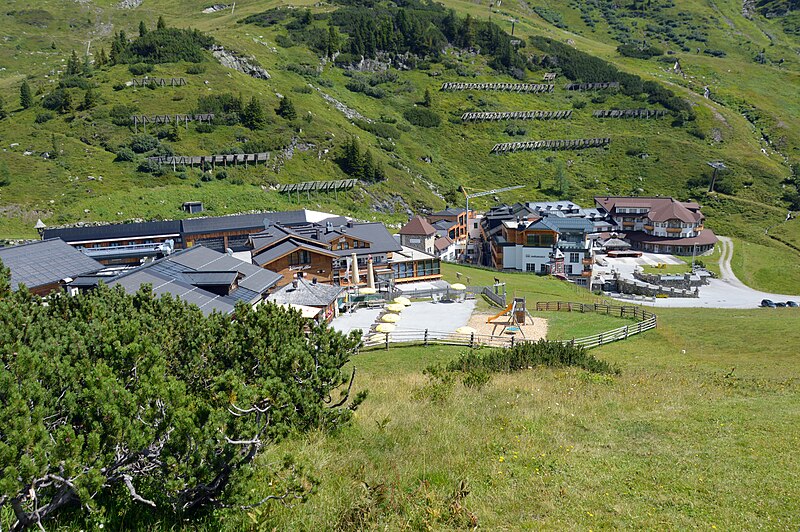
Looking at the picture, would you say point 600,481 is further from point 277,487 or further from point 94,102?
point 94,102

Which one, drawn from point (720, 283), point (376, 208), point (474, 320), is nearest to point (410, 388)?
point (474, 320)

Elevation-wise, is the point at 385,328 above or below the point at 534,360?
below

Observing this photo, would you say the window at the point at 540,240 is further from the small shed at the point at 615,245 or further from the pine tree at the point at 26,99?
the pine tree at the point at 26,99

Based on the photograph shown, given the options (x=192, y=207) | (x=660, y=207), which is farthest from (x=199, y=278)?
(x=660, y=207)

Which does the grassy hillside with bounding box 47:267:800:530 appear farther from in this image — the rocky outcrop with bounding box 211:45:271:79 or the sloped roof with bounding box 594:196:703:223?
the rocky outcrop with bounding box 211:45:271:79

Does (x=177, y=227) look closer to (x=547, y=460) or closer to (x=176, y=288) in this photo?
(x=176, y=288)

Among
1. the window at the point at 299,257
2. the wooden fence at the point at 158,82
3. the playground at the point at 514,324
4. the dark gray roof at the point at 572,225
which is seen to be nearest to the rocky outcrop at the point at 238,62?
the wooden fence at the point at 158,82
